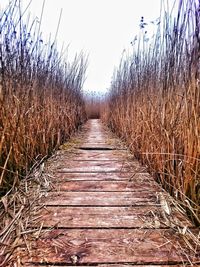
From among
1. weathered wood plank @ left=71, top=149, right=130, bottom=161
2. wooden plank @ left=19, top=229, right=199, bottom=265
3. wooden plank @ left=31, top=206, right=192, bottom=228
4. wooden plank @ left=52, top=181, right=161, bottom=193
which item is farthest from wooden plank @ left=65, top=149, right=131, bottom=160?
wooden plank @ left=19, top=229, right=199, bottom=265

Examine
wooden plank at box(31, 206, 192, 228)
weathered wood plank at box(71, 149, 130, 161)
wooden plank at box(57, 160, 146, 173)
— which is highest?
weathered wood plank at box(71, 149, 130, 161)

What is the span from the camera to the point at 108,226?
1104 mm

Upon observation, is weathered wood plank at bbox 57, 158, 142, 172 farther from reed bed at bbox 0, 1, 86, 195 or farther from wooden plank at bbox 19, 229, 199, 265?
wooden plank at bbox 19, 229, 199, 265

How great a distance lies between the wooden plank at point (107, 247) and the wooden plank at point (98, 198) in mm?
298

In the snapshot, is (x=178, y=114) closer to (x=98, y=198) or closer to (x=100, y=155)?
(x=98, y=198)

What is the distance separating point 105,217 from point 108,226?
0.09m

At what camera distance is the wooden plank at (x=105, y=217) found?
1.12m

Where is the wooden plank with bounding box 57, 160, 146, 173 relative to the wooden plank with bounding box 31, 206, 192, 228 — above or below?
above

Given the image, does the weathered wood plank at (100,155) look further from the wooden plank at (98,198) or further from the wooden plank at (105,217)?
the wooden plank at (105,217)

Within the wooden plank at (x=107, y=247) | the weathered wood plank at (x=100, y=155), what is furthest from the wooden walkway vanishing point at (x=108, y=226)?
the weathered wood plank at (x=100, y=155)

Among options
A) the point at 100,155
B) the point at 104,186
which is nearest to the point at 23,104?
the point at 104,186

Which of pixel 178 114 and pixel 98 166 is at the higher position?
pixel 178 114

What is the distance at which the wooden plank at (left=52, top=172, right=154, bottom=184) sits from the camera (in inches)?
71.6

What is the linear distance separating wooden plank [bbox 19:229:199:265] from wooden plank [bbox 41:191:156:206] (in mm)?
298
